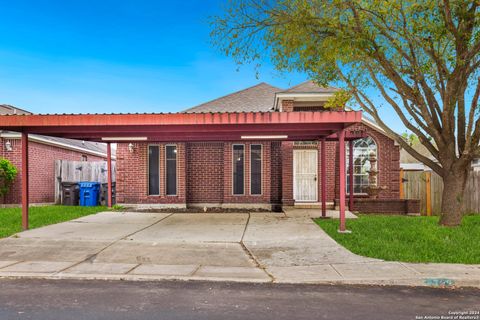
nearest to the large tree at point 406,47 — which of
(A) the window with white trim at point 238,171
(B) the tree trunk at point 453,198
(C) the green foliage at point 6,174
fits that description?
(B) the tree trunk at point 453,198

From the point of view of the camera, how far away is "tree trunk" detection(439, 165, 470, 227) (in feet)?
31.0

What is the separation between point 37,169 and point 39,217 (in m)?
5.57

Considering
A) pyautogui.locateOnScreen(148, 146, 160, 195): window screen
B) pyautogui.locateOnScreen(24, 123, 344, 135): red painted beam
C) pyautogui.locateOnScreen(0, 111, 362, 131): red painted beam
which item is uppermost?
pyautogui.locateOnScreen(0, 111, 362, 131): red painted beam

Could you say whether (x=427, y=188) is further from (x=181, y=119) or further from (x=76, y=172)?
(x=76, y=172)

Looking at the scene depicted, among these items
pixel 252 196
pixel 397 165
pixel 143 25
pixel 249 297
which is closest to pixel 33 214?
pixel 252 196

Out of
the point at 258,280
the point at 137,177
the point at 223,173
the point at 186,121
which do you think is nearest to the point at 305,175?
the point at 223,173

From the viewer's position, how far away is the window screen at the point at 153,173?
14.7 meters

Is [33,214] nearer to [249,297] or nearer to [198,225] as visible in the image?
[198,225]

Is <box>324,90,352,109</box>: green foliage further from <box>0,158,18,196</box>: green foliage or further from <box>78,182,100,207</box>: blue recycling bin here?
<box>0,158,18,196</box>: green foliage

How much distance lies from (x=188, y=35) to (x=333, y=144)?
10325 mm

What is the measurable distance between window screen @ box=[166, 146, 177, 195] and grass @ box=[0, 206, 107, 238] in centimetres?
269

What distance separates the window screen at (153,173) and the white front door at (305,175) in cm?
558

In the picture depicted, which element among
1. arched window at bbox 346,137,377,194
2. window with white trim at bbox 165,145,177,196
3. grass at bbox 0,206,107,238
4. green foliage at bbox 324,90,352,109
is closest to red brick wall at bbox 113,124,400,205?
window with white trim at bbox 165,145,177,196

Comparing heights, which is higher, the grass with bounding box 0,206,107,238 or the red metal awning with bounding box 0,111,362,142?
the red metal awning with bounding box 0,111,362,142
